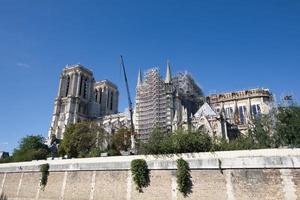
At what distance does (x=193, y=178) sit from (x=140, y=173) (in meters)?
3.46

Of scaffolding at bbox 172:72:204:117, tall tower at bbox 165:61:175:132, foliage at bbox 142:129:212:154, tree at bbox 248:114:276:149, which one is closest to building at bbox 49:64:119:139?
scaffolding at bbox 172:72:204:117

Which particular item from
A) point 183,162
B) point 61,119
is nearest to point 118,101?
point 61,119

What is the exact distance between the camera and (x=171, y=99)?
47.0 m

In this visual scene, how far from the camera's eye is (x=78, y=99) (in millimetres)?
67875

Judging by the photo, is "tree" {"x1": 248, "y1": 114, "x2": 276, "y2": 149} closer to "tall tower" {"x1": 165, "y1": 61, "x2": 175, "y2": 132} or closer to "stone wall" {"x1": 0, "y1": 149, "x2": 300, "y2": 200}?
"stone wall" {"x1": 0, "y1": 149, "x2": 300, "y2": 200}

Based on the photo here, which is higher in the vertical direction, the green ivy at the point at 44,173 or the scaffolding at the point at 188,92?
the scaffolding at the point at 188,92

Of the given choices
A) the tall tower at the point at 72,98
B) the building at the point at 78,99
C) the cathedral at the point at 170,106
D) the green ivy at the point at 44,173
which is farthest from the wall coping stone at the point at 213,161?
the tall tower at the point at 72,98

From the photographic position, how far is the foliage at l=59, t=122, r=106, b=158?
39281mm

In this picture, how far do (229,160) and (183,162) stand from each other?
2.64 m

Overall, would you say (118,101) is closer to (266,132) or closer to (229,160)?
(266,132)

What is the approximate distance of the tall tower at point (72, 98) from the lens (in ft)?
213

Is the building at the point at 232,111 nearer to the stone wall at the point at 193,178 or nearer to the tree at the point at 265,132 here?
the tree at the point at 265,132

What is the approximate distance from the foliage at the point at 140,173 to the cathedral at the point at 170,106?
15.2m

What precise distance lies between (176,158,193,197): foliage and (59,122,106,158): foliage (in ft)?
80.9
